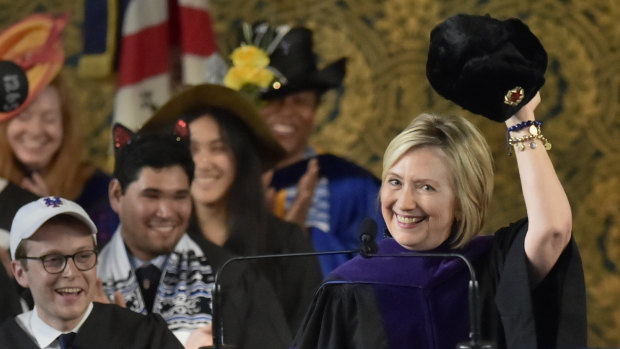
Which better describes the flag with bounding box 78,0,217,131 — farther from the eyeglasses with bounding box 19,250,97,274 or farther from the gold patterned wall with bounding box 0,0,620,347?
the eyeglasses with bounding box 19,250,97,274

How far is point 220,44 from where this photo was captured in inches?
204

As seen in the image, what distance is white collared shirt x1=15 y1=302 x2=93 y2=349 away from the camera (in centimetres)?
309

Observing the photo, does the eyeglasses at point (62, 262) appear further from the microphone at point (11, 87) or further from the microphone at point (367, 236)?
the microphone at point (11, 87)

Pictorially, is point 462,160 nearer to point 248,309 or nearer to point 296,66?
point 248,309

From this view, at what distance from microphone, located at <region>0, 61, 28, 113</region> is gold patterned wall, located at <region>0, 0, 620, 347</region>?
1.20ft

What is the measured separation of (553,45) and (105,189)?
1.96 meters

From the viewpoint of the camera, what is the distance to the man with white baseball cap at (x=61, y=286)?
123 inches

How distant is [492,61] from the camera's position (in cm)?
233

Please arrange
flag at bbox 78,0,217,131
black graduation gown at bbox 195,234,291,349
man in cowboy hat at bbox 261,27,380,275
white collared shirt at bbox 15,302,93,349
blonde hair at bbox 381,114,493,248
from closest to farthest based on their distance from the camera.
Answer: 1. blonde hair at bbox 381,114,493,248
2. white collared shirt at bbox 15,302,93,349
3. black graduation gown at bbox 195,234,291,349
4. man in cowboy hat at bbox 261,27,380,275
5. flag at bbox 78,0,217,131

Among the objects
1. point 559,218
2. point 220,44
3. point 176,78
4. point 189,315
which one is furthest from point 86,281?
point 220,44

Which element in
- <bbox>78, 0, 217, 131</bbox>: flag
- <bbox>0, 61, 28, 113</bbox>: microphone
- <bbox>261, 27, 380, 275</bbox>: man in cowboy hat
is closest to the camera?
<bbox>0, 61, 28, 113</bbox>: microphone

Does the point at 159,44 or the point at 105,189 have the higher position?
the point at 159,44

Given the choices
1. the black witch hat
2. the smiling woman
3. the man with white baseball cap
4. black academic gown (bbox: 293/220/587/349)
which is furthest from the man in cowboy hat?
black academic gown (bbox: 293/220/587/349)

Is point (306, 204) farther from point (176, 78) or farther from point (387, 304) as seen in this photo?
point (387, 304)
